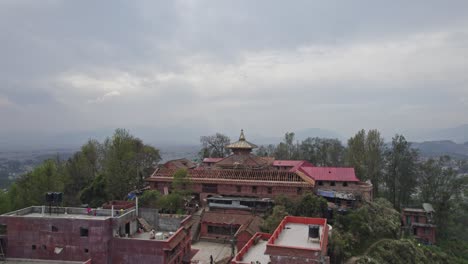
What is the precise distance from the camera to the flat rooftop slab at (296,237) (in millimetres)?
26069

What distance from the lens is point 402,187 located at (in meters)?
55.2

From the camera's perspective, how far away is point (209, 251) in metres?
37.4

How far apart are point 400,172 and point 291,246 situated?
126ft

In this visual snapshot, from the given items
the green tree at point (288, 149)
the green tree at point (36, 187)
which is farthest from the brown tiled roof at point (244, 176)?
the green tree at point (288, 149)

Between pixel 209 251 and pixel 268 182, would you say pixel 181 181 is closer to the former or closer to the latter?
pixel 268 182

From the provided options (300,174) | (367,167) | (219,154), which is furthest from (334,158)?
(300,174)

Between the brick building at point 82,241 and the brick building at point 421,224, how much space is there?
1328 inches

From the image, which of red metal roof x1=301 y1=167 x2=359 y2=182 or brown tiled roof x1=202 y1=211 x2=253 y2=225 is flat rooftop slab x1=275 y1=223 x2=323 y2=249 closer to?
brown tiled roof x1=202 y1=211 x2=253 y2=225

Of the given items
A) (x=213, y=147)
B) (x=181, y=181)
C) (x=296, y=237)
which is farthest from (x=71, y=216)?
(x=213, y=147)

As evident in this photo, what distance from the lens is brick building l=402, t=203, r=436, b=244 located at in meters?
45.5

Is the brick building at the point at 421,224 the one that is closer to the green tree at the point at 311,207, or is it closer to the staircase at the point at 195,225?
the green tree at the point at 311,207

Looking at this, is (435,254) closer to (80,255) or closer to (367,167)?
(367,167)

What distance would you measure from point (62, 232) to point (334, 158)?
60.7m

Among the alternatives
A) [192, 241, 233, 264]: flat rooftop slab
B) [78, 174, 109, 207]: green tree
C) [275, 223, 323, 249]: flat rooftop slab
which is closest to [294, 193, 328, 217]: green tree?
[275, 223, 323, 249]: flat rooftop slab
